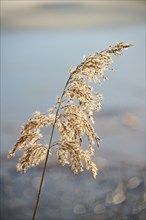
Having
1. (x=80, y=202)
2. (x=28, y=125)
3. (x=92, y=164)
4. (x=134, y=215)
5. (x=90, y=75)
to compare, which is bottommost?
(x=92, y=164)

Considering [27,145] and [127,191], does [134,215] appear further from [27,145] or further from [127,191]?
[27,145]

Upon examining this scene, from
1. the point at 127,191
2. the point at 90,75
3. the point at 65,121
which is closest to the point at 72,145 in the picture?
the point at 65,121

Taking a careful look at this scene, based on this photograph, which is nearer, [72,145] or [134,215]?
[72,145]

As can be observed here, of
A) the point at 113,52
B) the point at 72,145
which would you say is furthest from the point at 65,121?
the point at 113,52

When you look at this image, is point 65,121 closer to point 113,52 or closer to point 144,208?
point 113,52

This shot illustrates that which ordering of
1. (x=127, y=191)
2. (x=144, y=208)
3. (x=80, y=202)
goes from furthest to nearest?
(x=80, y=202) → (x=127, y=191) → (x=144, y=208)

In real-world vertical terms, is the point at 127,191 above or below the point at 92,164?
above

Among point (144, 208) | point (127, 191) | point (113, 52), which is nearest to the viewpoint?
point (113, 52)

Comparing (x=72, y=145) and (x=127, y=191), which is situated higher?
(x=127, y=191)

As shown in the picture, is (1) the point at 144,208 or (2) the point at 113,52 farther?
(1) the point at 144,208
